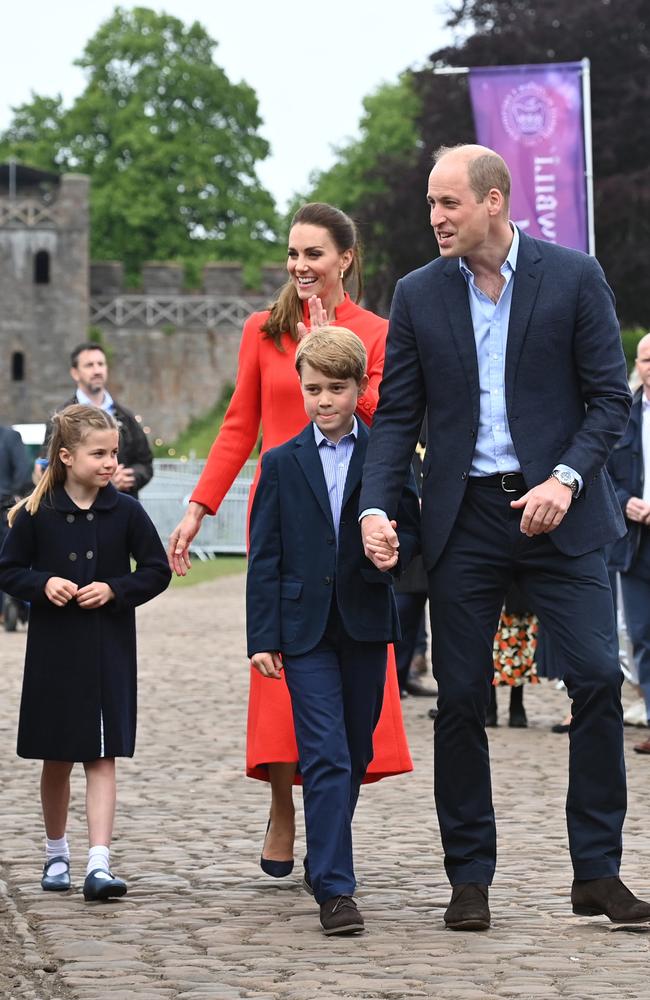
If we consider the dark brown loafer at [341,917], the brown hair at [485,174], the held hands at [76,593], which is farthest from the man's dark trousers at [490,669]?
the held hands at [76,593]

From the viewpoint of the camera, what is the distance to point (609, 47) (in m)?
42.6

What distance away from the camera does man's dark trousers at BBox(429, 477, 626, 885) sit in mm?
5629

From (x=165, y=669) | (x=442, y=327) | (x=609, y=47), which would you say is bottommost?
(x=165, y=669)

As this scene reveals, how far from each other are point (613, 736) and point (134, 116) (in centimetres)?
Result: 6371

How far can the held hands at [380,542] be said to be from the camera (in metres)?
5.60

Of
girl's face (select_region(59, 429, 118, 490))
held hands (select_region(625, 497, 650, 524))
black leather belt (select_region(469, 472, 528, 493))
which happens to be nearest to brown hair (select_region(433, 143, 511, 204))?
black leather belt (select_region(469, 472, 528, 493))

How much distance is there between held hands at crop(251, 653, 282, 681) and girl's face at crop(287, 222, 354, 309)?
123 cm

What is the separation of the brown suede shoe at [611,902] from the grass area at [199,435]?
62161 mm

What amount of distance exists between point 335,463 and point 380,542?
484 mm

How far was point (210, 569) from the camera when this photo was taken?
32531 mm

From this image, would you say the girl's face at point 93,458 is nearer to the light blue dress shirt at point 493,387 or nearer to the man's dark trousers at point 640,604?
the light blue dress shirt at point 493,387

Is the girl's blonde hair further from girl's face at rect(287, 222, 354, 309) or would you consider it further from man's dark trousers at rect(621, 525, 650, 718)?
man's dark trousers at rect(621, 525, 650, 718)

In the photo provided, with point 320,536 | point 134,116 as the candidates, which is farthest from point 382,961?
point 134,116

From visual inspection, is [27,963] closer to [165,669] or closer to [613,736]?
[613,736]
